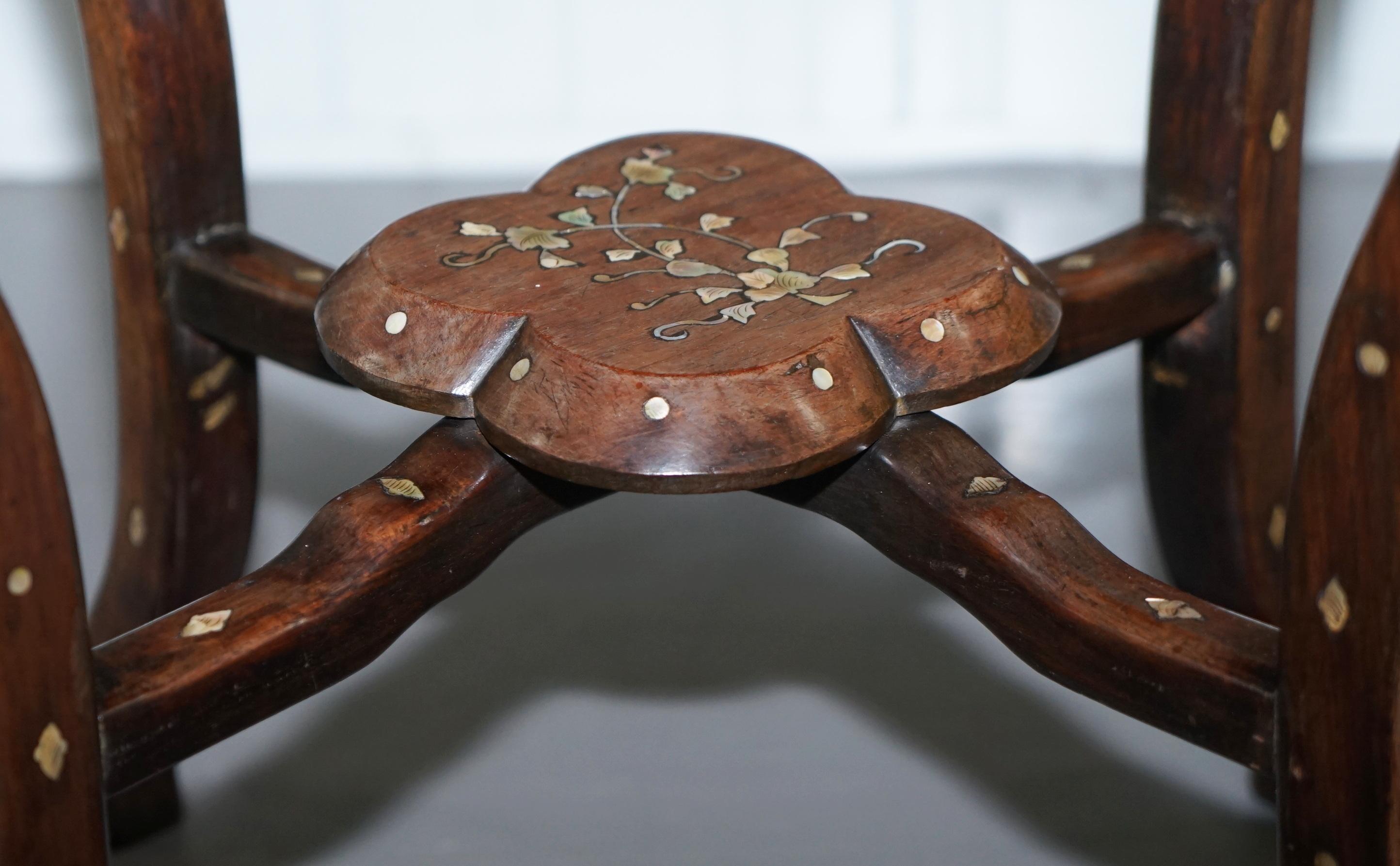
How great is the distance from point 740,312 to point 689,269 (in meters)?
0.06

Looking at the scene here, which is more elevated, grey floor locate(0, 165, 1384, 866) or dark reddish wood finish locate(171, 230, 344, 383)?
dark reddish wood finish locate(171, 230, 344, 383)

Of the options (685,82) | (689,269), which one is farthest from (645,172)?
(685,82)

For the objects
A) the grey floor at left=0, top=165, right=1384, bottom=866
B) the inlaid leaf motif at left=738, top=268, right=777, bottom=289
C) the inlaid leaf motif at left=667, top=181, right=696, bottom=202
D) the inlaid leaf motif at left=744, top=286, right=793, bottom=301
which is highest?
the inlaid leaf motif at left=667, top=181, right=696, bottom=202

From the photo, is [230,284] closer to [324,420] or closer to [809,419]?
[809,419]

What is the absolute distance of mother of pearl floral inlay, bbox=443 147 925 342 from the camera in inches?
26.3

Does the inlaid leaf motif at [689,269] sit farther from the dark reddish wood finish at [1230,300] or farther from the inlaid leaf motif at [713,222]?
the dark reddish wood finish at [1230,300]

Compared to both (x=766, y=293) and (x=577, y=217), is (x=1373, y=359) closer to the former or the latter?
(x=766, y=293)

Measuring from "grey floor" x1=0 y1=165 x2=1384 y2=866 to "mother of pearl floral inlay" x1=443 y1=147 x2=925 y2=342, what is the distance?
371 millimetres

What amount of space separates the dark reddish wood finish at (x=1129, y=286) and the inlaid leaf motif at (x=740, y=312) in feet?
0.61

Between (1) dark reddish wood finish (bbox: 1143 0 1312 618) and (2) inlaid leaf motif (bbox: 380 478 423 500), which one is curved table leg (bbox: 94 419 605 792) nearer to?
(2) inlaid leaf motif (bbox: 380 478 423 500)

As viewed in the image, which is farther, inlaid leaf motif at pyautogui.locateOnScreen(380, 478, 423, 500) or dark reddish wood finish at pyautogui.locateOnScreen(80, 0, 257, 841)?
dark reddish wood finish at pyautogui.locateOnScreen(80, 0, 257, 841)

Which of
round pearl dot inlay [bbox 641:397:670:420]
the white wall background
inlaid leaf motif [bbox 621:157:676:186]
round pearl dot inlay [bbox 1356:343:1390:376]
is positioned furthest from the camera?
the white wall background

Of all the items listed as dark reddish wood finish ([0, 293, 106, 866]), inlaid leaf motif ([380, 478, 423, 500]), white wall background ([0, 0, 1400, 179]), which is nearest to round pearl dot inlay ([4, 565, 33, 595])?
dark reddish wood finish ([0, 293, 106, 866])

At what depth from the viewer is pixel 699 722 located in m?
1.05
